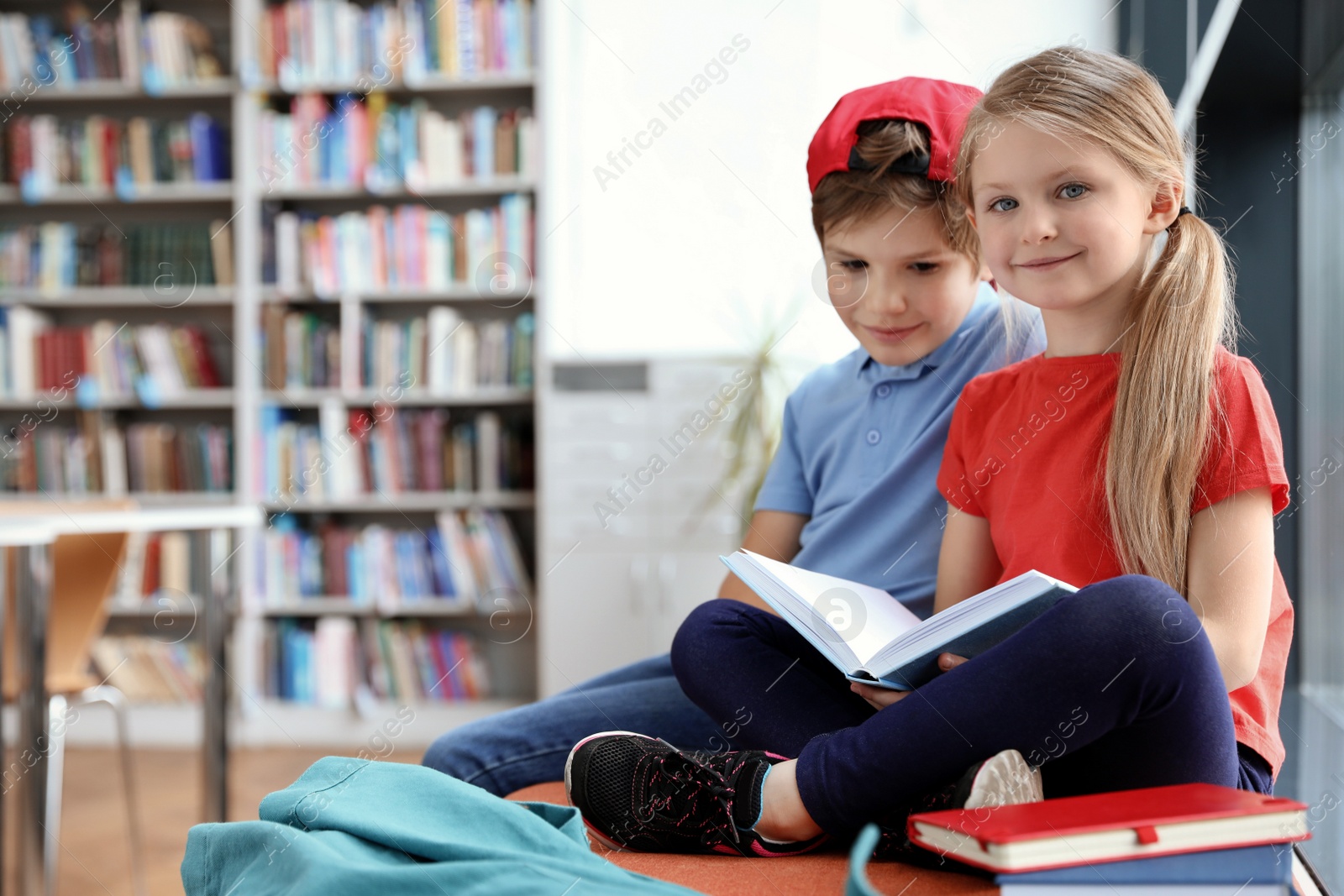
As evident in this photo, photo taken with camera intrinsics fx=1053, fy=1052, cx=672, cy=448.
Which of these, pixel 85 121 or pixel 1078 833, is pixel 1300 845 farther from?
pixel 85 121

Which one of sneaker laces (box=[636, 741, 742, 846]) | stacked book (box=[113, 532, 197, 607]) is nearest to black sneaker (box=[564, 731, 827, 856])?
sneaker laces (box=[636, 741, 742, 846])

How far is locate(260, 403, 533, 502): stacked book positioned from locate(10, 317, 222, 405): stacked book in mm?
338

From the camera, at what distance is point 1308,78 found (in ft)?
5.45

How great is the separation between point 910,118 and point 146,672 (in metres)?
3.14

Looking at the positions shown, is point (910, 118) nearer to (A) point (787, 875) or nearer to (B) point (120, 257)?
(A) point (787, 875)

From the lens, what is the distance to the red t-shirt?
32.3 inches

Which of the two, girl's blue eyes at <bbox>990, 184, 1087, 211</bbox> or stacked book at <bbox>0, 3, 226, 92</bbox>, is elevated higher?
stacked book at <bbox>0, 3, 226, 92</bbox>

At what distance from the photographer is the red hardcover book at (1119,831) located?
604mm

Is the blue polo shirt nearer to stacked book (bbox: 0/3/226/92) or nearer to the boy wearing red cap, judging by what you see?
the boy wearing red cap

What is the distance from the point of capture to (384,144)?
3227 mm

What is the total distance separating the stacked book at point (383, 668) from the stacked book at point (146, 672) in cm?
35

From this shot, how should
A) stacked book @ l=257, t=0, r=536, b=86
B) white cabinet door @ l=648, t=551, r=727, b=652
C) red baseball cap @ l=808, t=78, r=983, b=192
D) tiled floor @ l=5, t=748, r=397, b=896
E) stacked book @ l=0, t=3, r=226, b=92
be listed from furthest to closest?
1. stacked book @ l=0, t=3, r=226, b=92
2. stacked book @ l=257, t=0, r=536, b=86
3. white cabinet door @ l=648, t=551, r=727, b=652
4. tiled floor @ l=5, t=748, r=397, b=896
5. red baseball cap @ l=808, t=78, r=983, b=192

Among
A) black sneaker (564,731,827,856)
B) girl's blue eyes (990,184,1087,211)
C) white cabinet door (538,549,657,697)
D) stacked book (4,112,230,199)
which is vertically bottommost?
white cabinet door (538,549,657,697)

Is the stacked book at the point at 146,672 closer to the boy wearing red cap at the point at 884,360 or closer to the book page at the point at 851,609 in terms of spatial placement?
the boy wearing red cap at the point at 884,360
